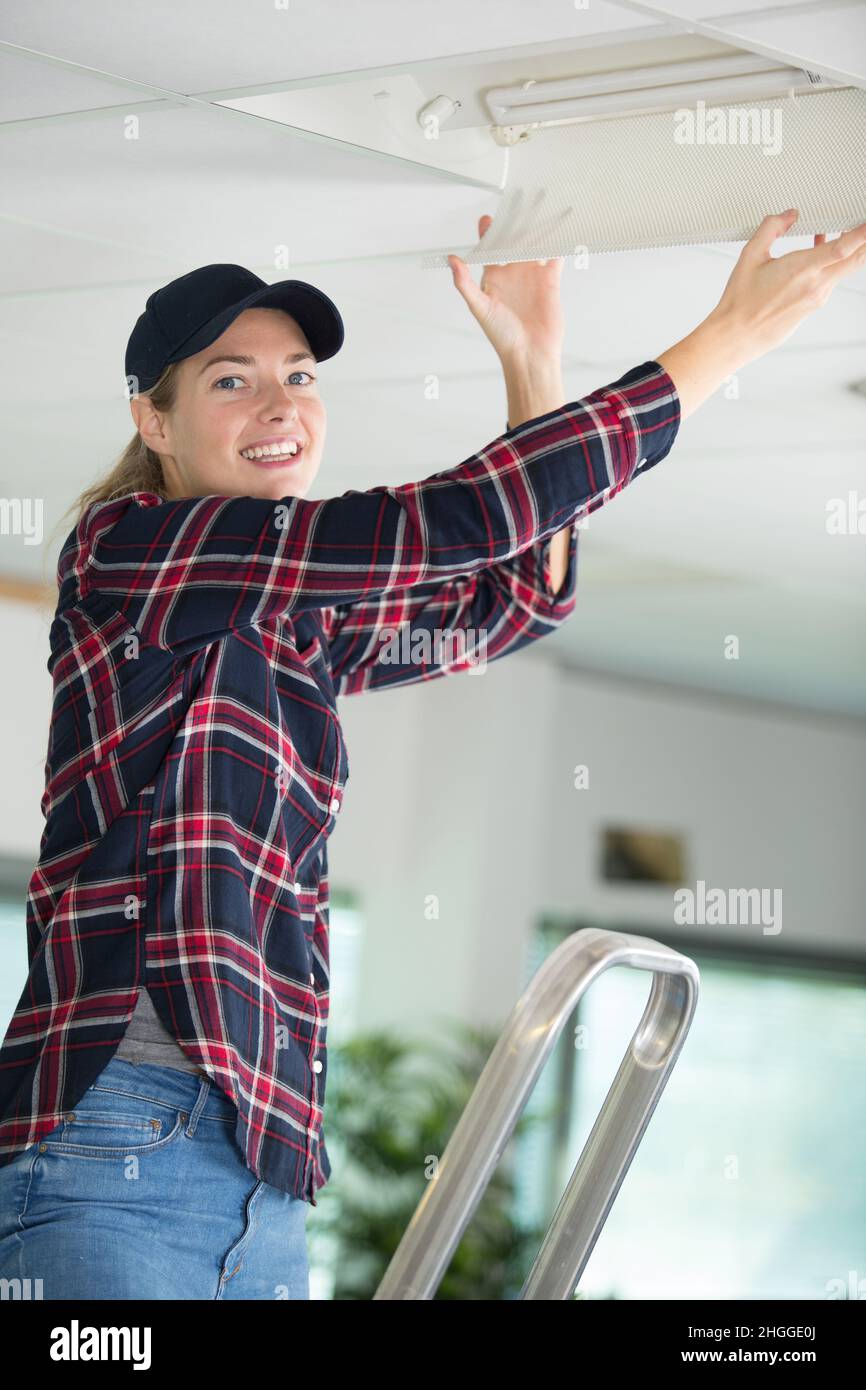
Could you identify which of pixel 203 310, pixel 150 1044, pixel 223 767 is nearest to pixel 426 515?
pixel 223 767

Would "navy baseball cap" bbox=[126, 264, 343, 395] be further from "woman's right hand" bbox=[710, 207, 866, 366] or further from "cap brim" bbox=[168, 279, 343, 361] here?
"woman's right hand" bbox=[710, 207, 866, 366]

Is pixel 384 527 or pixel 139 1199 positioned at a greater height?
→ pixel 384 527

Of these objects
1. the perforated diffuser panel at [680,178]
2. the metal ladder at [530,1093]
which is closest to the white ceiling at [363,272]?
the perforated diffuser panel at [680,178]

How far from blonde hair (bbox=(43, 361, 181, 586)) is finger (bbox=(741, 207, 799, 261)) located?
59 centimetres

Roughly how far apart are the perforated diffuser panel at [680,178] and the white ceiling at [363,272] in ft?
0.30

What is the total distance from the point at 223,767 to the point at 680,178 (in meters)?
0.89

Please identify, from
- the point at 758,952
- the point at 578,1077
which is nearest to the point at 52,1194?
the point at 578,1077

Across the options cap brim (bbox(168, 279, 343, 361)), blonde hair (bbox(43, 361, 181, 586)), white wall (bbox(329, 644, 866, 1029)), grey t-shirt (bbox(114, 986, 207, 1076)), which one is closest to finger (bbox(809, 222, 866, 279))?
cap brim (bbox(168, 279, 343, 361))

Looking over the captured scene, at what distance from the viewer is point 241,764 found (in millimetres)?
1387

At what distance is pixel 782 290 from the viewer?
147cm

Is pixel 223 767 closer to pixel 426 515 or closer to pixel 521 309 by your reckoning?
pixel 426 515

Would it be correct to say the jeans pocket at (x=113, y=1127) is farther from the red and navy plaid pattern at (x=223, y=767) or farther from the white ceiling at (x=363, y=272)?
the white ceiling at (x=363, y=272)

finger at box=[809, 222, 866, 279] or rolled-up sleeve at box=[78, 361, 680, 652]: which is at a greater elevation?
finger at box=[809, 222, 866, 279]

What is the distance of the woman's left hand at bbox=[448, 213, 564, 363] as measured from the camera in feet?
5.86
